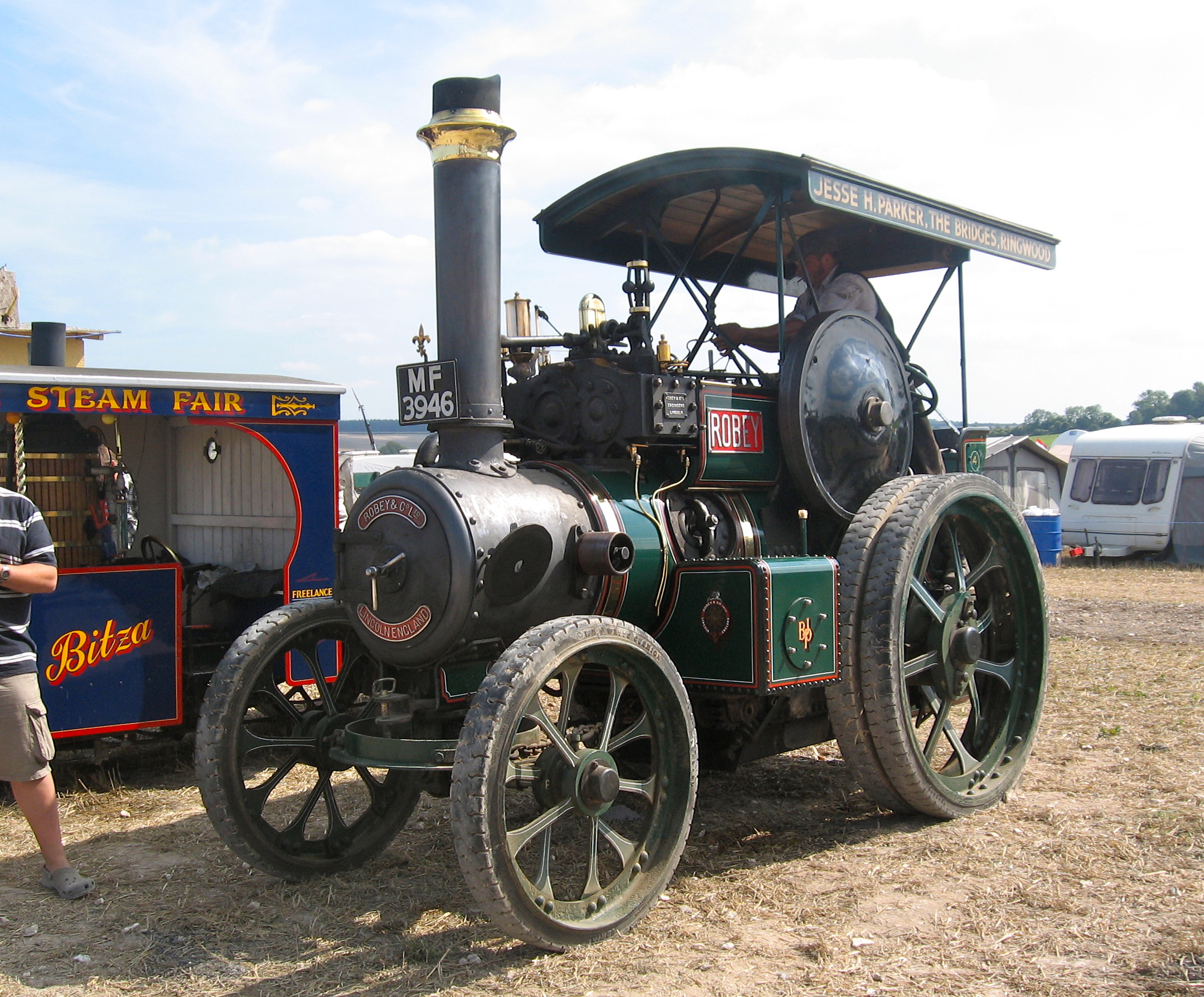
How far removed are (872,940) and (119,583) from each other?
3793mm

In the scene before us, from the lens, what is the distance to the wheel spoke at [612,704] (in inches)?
128

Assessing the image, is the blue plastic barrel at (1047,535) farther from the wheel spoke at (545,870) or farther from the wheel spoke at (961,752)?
the wheel spoke at (545,870)

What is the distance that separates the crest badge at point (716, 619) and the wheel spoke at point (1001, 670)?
138 centimetres

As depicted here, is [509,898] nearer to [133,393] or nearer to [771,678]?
[771,678]

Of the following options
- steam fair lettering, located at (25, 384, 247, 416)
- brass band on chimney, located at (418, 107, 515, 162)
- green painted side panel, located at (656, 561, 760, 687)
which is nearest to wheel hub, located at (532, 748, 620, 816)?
green painted side panel, located at (656, 561, 760, 687)

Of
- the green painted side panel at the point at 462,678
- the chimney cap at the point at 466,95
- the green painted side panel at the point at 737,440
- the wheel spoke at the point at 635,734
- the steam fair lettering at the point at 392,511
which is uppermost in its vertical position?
the chimney cap at the point at 466,95

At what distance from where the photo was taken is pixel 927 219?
4.63 meters

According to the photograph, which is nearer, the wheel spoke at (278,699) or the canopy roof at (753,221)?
the wheel spoke at (278,699)

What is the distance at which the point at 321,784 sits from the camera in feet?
12.4

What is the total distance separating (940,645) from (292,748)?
2.43 m

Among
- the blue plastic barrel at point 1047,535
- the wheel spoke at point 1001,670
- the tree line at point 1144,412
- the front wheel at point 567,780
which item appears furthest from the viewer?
the tree line at point 1144,412

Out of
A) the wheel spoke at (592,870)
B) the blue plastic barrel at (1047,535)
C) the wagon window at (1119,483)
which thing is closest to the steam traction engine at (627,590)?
the wheel spoke at (592,870)

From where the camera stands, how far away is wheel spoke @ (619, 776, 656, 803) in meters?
3.24

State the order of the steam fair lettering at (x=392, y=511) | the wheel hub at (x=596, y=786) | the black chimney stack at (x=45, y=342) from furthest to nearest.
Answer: the black chimney stack at (x=45, y=342)
the steam fair lettering at (x=392, y=511)
the wheel hub at (x=596, y=786)
